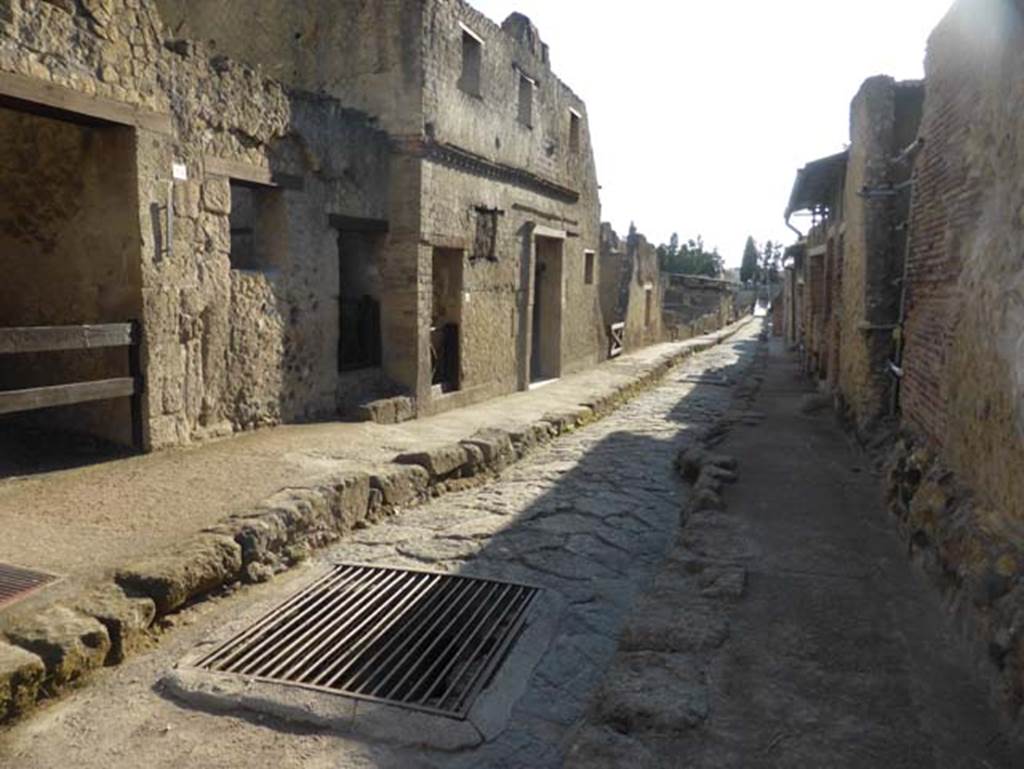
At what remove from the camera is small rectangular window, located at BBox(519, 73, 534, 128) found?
12.7 m

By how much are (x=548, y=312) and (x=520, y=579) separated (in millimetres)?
10494

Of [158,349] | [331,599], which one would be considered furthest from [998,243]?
[158,349]

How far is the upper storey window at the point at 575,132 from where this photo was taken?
15365 mm

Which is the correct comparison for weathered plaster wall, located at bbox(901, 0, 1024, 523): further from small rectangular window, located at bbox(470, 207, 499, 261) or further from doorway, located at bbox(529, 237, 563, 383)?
doorway, located at bbox(529, 237, 563, 383)

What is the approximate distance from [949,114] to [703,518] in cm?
295

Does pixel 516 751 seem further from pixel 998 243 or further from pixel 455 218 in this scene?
pixel 455 218

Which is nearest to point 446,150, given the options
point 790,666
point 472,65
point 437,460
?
point 472,65

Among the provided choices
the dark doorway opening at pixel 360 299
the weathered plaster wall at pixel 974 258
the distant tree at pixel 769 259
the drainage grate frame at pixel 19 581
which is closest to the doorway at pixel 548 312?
the dark doorway opening at pixel 360 299

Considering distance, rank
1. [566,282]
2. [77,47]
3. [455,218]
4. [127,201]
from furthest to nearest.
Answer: [566,282]
[455,218]
[127,201]
[77,47]

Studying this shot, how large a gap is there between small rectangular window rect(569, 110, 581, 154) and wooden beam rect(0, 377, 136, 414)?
11.1 metres

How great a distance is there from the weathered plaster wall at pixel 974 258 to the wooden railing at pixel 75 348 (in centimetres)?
541

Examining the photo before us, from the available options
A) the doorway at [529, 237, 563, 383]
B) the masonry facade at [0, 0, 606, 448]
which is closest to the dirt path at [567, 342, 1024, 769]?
the masonry facade at [0, 0, 606, 448]

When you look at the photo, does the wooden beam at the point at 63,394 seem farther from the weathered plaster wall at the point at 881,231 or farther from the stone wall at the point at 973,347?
the weathered plaster wall at the point at 881,231

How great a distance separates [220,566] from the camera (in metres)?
4.33
